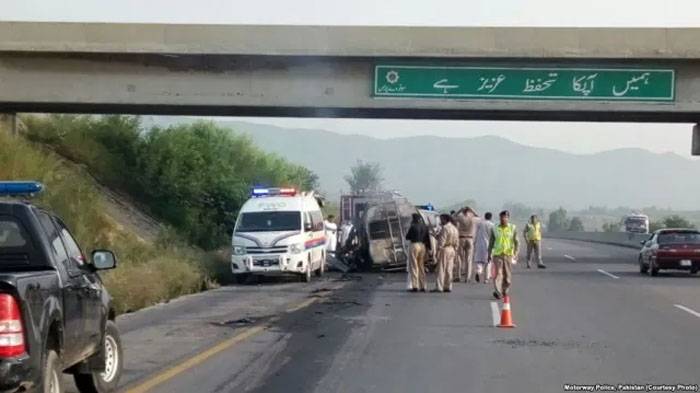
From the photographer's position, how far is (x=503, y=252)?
2183cm

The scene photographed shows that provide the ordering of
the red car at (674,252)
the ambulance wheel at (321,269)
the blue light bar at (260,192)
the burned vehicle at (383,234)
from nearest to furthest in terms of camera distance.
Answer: the blue light bar at (260,192), the ambulance wheel at (321,269), the red car at (674,252), the burned vehicle at (383,234)

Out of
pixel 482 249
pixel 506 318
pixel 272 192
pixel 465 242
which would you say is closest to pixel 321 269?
pixel 272 192

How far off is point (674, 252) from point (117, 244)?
15.3 meters

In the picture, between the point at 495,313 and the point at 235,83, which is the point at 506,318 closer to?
the point at 495,313

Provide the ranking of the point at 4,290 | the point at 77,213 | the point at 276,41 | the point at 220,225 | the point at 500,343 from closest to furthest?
the point at 4,290 < the point at 500,343 < the point at 77,213 < the point at 276,41 < the point at 220,225

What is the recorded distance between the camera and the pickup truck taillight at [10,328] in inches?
305

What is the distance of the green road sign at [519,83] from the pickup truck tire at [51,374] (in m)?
24.6

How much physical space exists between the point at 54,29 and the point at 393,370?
2251 cm

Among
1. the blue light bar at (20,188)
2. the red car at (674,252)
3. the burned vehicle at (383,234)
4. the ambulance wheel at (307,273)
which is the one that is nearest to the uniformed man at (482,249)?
the ambulance wheel at (307,273)

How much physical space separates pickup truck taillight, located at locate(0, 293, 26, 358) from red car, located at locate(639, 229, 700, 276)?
27.0m

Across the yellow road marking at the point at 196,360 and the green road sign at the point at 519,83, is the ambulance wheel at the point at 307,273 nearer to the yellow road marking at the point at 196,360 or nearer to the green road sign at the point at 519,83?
the green road sign at the point at 519,83

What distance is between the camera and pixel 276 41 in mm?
32125

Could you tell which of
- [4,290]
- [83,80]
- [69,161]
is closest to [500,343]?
[4,290]

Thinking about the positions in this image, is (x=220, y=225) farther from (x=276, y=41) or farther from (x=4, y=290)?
(x=4, y=290)
